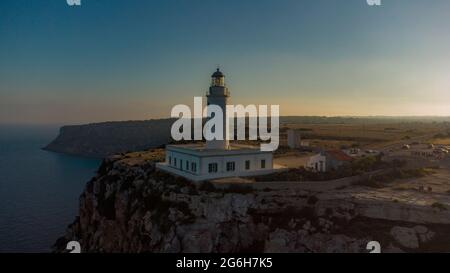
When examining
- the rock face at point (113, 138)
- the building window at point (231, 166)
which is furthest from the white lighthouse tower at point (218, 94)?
the rock face at point (113, 138)

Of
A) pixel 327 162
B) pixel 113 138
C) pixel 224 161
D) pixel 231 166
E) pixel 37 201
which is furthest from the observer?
pixel 113 138

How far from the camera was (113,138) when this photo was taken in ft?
317

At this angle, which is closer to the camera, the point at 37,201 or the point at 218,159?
the point at 218,159

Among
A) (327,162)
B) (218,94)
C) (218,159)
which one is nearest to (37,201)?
(218,159)

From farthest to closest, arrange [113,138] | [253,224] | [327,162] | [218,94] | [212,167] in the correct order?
1. [113,138]
2. [327,162]
3. [218,94]
4. [212,167]
5. [253,224]

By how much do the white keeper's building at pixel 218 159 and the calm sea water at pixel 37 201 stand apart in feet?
48.0

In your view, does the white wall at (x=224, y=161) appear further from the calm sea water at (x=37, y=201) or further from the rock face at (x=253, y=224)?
the calm sea water at (x=37, y=201)

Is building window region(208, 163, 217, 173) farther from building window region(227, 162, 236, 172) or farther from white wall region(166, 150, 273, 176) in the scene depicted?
building window region(227, 162, 236, 172)

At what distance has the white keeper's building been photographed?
60.8 feet

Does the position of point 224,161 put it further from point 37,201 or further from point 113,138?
point 113,138

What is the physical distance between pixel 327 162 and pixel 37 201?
110ft

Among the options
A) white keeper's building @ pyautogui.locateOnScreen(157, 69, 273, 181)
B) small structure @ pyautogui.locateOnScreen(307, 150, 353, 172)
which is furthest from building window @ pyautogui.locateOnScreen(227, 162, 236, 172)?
small structure @ pyautogui.locateOnScreen(307, 150, 353, 172)
